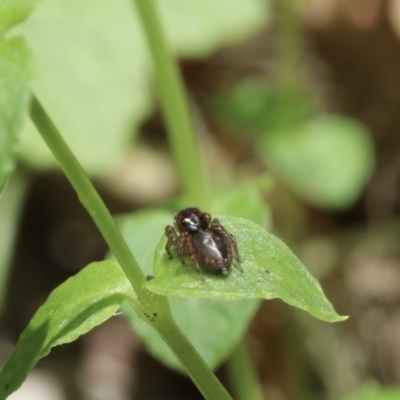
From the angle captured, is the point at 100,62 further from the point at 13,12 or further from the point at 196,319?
the point at 13,12

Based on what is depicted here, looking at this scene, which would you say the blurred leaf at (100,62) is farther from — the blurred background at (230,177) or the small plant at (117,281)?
the small plant at (117,281)

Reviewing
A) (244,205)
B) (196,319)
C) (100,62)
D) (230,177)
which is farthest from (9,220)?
(196,319)

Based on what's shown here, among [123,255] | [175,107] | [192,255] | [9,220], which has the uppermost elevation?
[123,255]

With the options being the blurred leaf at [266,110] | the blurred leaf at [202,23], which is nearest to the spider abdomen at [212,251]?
the blurred leaf at [266,110]

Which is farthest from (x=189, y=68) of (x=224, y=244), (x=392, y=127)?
(x=224, y=244)

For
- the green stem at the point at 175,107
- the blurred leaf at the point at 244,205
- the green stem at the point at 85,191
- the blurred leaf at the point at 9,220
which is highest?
the green stem at the point at 85,191

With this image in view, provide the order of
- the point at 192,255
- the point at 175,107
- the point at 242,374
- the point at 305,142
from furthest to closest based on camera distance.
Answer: the point at 305,142 → the point at 242,374 → the point at 175,107 → the point at 192,255

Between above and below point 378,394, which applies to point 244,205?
above

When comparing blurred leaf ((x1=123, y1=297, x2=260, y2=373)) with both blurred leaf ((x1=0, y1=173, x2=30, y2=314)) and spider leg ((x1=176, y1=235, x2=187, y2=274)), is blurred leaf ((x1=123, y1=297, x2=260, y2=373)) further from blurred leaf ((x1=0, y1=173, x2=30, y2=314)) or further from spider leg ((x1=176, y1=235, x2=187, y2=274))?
blurred leaf ((x1=0, y1=173, x2=30, y2=314))
